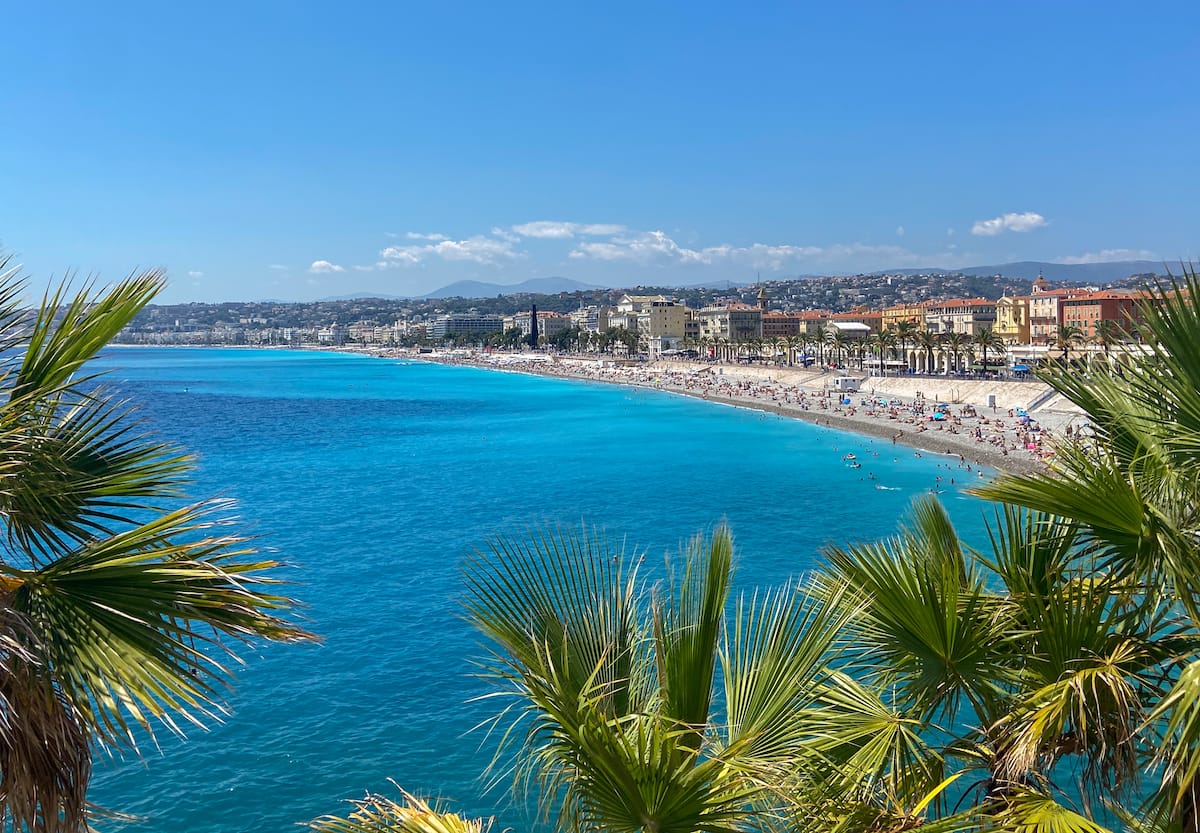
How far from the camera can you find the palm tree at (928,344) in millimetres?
79000

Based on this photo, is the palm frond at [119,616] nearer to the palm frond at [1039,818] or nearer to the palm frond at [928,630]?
the palm frond at [928,630]

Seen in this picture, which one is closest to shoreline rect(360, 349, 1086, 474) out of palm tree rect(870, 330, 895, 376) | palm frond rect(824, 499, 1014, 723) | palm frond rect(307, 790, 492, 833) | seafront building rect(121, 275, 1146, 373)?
palm frond rect(824, 499, 1014, 723)

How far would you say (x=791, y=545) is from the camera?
27.2 metres

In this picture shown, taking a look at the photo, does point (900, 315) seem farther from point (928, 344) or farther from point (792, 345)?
point (928, 344)

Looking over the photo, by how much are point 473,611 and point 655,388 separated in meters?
95.6

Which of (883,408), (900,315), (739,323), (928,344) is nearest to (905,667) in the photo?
(883,408)

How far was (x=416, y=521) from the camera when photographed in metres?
32.7

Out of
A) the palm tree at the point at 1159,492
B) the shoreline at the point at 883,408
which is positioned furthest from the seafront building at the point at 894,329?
the palm tree at the point at 1159,492

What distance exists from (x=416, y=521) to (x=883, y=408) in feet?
129

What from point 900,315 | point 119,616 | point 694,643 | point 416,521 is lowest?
point 416,521

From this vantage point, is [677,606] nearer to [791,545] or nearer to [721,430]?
[791,545]

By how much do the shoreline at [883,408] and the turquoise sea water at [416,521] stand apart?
2.43 metres

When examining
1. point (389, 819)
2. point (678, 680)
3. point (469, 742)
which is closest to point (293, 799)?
point (469, 742)

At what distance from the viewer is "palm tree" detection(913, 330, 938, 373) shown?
3110 inches
